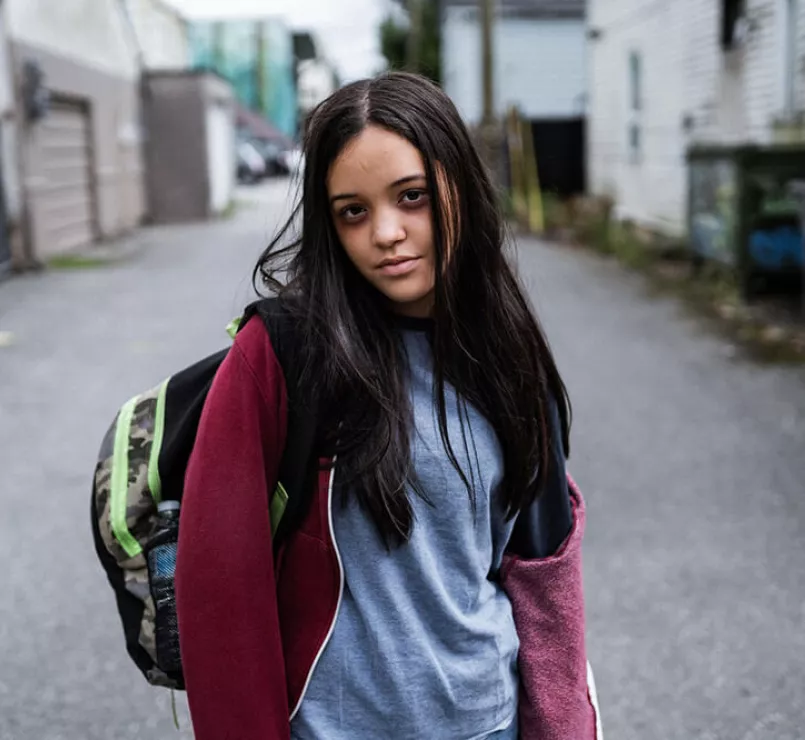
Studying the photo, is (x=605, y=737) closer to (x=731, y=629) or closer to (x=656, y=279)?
(x=731, y=629)

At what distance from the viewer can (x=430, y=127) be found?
1.55 meters

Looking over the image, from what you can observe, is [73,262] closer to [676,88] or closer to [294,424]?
[676,88]

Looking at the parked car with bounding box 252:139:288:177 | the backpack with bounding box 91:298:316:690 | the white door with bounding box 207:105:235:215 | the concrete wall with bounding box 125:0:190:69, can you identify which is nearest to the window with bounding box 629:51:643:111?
the white door with bounding box 207:105:235:215

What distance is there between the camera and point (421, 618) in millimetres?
1595

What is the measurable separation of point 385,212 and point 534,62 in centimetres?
2780

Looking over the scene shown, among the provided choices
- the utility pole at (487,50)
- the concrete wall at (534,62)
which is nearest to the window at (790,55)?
the utility pole at (487,50)

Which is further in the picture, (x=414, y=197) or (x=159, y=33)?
(x=159, y=33)

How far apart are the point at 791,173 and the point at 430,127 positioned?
8.87 metres

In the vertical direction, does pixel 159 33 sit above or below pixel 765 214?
above

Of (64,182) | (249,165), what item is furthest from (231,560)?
(249,165)

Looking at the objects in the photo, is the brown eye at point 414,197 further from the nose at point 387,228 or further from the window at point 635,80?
the window at point 635,80

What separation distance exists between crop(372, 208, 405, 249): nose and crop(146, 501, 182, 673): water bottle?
453 millimetres

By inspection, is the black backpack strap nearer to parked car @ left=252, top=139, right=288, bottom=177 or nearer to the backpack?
the backpack

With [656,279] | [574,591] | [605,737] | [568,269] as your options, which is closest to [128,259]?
[568,269]
